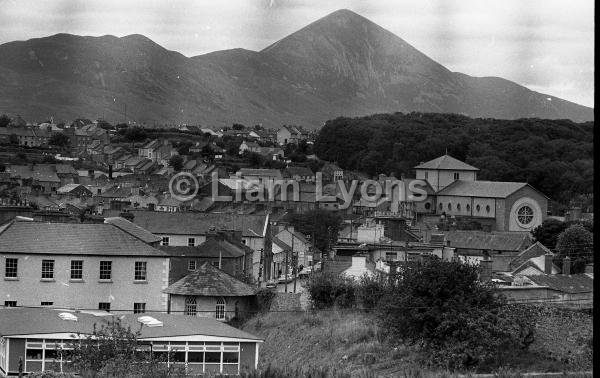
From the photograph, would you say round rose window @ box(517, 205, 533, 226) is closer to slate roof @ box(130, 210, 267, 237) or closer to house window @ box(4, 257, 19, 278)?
slate roof @ box(130, 210, 267, 237)

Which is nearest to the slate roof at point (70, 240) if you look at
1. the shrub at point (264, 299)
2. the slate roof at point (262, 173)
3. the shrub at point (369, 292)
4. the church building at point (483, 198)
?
the shrub at point (264, 299)

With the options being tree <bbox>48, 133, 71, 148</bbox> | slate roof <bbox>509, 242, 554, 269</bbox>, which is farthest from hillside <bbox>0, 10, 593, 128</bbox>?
slate roof <bbox>509, 242, 554, 269</bbox>

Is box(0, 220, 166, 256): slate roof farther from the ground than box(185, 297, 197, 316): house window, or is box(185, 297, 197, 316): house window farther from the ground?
box(0, 220, 166, 256): slate roof

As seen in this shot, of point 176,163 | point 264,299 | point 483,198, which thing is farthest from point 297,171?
point 264,299

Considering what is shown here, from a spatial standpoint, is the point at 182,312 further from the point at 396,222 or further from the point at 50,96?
the point at 50,96

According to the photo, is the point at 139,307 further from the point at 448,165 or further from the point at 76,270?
the point at 448,165

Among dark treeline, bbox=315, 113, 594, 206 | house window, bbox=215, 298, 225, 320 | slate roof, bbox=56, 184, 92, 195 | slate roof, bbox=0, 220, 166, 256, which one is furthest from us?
dark treeline, bbox=315, 113, 594, 206

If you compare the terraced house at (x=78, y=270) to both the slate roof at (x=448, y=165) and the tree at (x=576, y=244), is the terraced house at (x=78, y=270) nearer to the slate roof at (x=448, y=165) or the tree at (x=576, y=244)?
the tree at (x=576, y=244)
